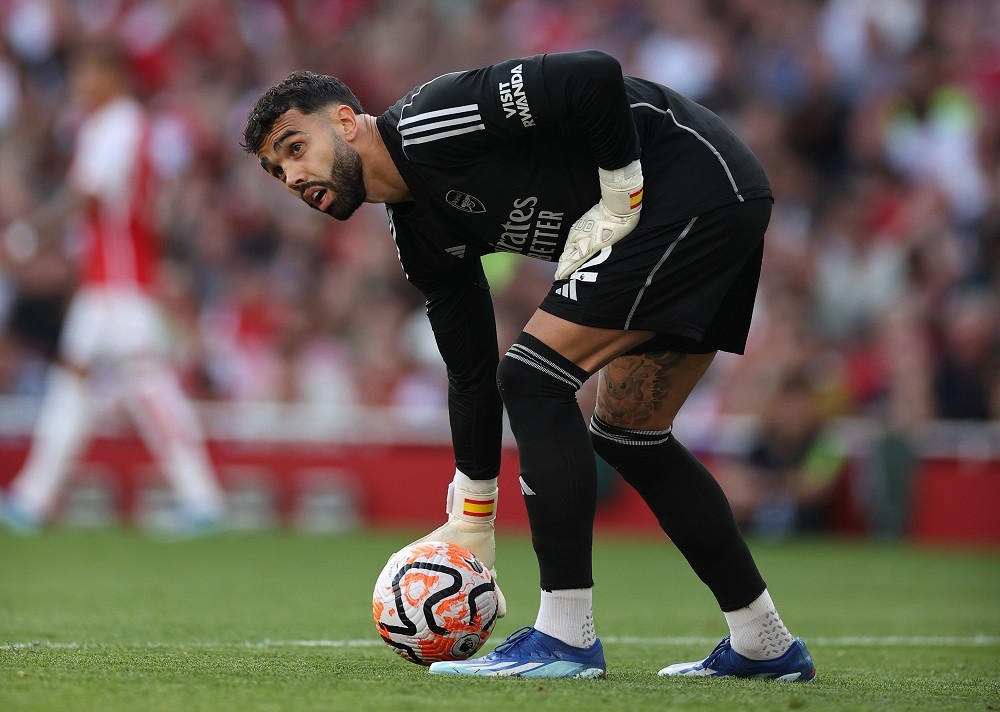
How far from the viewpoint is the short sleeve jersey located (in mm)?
4129

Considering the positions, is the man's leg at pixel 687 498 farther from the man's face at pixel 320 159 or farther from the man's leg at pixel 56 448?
the man's leg at pixel 56 448

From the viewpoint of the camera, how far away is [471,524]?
4.82 meters

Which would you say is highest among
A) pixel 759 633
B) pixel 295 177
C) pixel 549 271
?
pixel 295 177

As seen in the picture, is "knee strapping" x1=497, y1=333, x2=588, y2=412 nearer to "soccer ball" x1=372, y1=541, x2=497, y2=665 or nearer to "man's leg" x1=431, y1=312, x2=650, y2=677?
"man's leg" x1=431, y1=312, x2=650, y2=677

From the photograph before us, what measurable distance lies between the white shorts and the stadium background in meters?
1.35

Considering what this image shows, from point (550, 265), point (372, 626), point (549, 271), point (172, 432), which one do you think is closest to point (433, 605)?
point (372, 626)

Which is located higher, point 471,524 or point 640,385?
Result: point 640,385

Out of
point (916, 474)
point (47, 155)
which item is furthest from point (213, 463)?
point (916, 474)

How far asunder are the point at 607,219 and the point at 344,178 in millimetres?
796

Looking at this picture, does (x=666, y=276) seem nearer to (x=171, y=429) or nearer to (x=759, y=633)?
(x=759, y=633)

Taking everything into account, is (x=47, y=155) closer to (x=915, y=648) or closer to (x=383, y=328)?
(x=383, y=328)

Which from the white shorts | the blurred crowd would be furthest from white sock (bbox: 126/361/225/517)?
the blurred crowd

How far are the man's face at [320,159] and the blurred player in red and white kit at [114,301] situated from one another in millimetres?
6161

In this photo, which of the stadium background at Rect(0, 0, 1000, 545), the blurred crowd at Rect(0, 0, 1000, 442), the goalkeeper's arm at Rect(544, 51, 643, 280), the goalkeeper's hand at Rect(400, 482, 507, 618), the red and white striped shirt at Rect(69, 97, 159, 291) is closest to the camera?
the goalkeeper's arm at Rect(544, 51, 643, 280)
